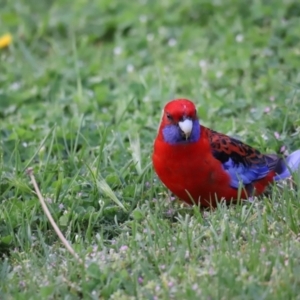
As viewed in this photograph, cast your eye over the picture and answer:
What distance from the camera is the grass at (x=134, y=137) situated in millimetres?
3320

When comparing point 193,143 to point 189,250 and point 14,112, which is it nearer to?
point 189,250

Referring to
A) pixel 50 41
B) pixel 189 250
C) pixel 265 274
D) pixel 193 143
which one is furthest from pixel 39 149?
pixel 50 41

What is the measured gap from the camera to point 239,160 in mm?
4160

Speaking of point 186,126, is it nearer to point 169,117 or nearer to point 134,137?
point 169,117

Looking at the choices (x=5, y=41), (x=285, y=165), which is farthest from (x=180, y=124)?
(x=5, y=41)

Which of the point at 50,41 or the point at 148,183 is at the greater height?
the point at 50,41

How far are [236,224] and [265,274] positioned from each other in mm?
501

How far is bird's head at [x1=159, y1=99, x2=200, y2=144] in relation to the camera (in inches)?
154

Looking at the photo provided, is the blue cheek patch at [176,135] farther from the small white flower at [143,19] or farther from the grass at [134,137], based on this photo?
the small white flower at [143,19]

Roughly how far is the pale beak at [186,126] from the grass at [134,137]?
0.42 m

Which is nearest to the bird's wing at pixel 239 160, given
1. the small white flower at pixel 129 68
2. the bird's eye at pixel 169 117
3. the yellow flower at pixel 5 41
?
the bird's eye at pixel 169 117

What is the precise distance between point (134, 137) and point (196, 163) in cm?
95

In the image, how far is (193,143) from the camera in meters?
3.97

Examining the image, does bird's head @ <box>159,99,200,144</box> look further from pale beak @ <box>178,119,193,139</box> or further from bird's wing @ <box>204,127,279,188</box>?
bird's wing @ <box>204,127,279,188</box>
